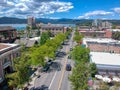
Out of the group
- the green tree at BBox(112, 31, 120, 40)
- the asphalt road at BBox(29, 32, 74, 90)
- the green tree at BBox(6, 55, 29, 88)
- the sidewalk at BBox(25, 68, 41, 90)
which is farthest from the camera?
the green tree at BBox(112, 31, 120, 40)

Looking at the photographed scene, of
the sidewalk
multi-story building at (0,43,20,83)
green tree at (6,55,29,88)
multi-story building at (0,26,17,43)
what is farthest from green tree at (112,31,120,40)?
green tree at (6,55,29,88)

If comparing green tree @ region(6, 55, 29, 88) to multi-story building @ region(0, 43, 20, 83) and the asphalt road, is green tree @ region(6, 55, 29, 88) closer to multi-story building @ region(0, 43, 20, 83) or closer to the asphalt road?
the asphalt road

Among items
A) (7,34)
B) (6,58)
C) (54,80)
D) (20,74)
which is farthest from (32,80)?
(7,34)

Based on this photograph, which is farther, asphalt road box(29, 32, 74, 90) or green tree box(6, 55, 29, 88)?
asphalt road box(29, 32, 74, 90)

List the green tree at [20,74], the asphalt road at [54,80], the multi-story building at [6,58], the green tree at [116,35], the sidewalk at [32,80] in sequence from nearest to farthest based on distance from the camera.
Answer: the green tree at [20,74] < the sidewalk at [32,80] < the asphalt road at [54,80] < the multi-story building at [6,58] < the green tree at [116,35]

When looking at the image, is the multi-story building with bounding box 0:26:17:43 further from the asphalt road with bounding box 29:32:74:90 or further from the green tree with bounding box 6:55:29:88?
the green tree with bounding box 6:55:29:88

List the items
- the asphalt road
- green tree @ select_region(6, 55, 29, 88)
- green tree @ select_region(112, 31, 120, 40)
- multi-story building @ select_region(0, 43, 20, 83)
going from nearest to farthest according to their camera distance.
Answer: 1. green tree @ select_region(6, 55, 29, 88)
2. the asphalt road
3. multi-story building @ select_region(0, 43, 20, 83)
4. green tree @ select_region(112, 31, 120, 40)

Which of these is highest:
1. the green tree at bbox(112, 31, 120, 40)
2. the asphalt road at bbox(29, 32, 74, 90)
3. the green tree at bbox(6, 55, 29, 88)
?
the green tree at bbox(112, 31, 120, 40)

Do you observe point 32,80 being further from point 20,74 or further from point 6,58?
point 20,74

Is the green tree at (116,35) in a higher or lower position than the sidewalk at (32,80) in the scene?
higher

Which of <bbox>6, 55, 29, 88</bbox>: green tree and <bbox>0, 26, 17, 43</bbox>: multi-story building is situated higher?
<bbox>0, 26, 17, 43</bbox>: multi-story building

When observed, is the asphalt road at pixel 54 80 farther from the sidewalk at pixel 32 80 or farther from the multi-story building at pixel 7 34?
the multi-story building at pixel 7 34

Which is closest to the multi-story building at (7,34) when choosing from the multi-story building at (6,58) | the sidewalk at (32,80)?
the multi-story building at (6,58)

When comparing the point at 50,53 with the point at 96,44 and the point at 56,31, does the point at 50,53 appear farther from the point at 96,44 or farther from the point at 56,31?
the point at 56,31
